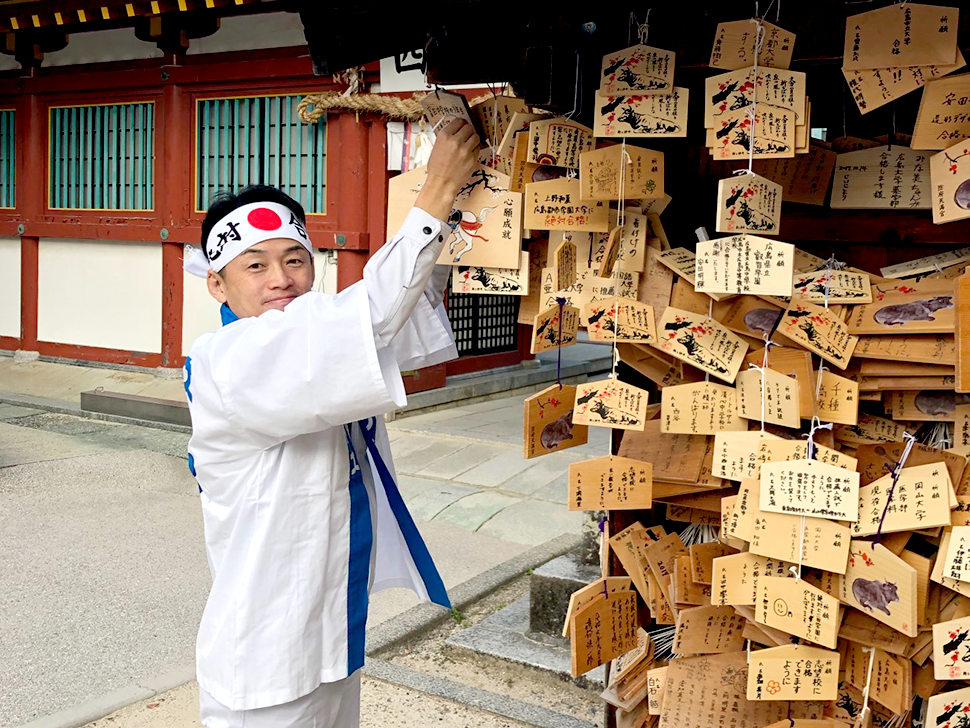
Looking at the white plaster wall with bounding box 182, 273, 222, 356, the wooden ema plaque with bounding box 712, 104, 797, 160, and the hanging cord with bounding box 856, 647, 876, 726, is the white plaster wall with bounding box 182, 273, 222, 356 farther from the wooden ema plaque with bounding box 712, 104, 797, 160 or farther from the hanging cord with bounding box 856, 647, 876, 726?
the hanging cord with bounding box 856, 647, 876, 726

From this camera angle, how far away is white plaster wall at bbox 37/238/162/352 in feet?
35.2

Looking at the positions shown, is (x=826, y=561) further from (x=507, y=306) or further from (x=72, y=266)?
(x=72, y=266)

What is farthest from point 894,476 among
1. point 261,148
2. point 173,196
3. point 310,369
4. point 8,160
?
point 8,160

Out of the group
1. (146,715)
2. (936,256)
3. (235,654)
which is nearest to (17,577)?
(146,715)

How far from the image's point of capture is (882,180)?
105 inches

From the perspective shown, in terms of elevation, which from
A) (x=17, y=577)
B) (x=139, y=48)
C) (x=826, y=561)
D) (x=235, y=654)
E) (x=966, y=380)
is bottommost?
(x=17, y=577)

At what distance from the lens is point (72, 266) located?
11391 millimetres

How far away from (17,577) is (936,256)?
16.4 ft

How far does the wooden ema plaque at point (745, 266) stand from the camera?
2.39 metres

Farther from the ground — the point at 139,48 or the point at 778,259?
the point at 139,48

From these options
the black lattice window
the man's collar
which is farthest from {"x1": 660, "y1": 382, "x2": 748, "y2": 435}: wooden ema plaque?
the black lattice window

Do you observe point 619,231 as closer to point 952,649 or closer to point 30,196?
point 952,649

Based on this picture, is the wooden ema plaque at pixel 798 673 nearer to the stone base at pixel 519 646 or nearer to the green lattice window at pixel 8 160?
the stone base at pixel 519 646

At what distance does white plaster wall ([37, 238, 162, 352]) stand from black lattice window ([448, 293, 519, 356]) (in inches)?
131
